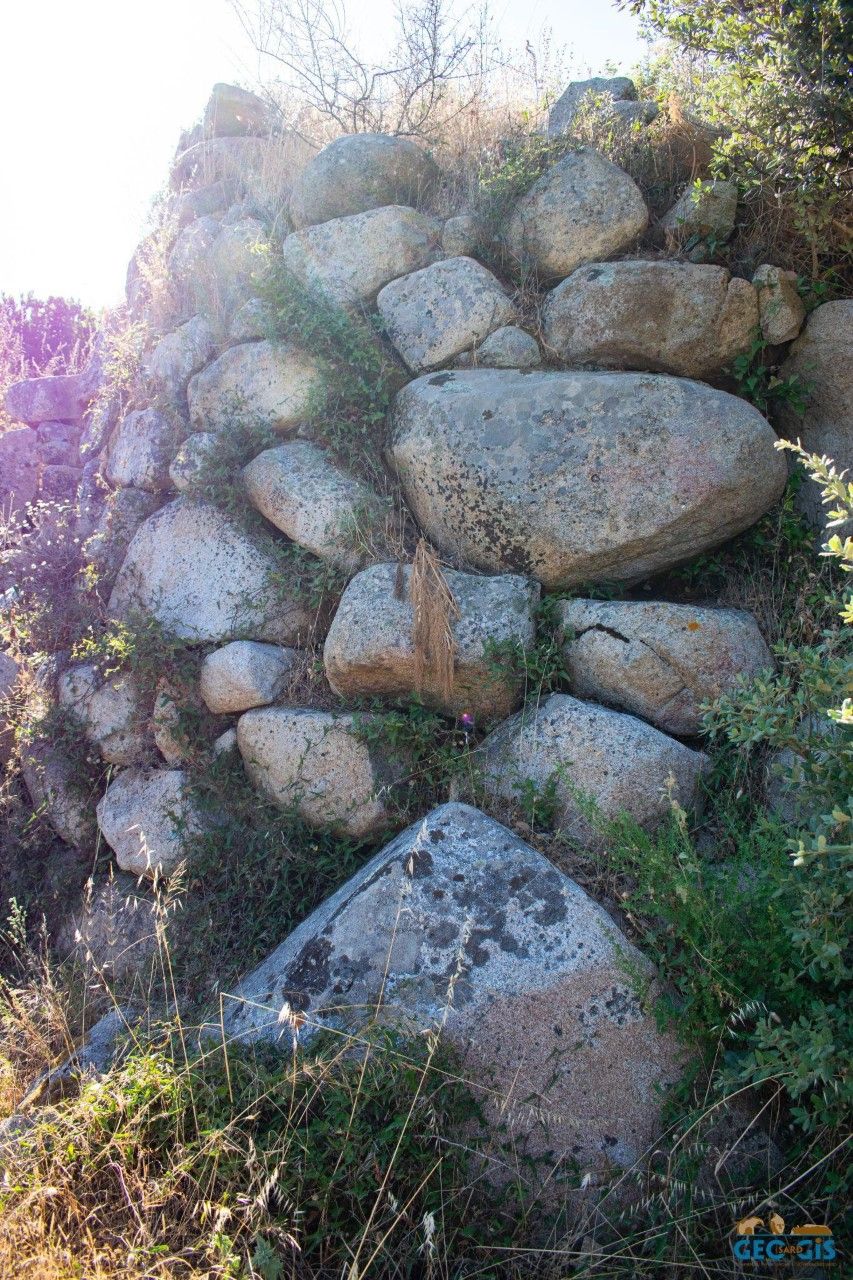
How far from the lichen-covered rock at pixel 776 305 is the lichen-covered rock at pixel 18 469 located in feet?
19.8

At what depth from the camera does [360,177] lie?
6500 mm

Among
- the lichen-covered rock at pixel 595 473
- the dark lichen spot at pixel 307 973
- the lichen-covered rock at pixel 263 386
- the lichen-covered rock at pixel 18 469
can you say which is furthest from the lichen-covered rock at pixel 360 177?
the dark lichen spot at pixel 307 973

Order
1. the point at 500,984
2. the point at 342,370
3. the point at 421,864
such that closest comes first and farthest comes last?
the point at 500,984 → the point at 421,864 → the point at 342,370

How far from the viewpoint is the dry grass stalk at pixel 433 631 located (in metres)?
4.67

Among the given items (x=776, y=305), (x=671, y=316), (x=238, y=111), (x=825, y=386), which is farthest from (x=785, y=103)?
(x=238, y=111)

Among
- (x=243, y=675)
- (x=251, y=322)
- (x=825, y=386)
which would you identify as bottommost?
(x=243, y=675)

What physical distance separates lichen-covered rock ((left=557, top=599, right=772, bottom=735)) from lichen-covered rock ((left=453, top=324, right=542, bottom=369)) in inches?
71.2

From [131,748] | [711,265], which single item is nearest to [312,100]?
[711,265]

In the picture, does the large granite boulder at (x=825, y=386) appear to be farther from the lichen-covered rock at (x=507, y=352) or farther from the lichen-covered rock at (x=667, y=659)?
the lichen-covered rock at (x=507, y=352)

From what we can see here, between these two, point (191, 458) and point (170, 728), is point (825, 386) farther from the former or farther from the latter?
point (170, 728)

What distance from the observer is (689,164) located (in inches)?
233

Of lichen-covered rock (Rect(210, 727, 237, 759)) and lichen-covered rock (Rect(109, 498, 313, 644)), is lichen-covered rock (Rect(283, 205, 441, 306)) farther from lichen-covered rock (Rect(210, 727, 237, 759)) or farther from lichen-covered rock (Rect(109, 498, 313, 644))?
lichen-covered rock (Rect(210, 727, 237, 759))

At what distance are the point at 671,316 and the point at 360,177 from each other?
264cm

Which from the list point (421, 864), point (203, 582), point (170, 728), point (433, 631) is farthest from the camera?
point (203, 582)
